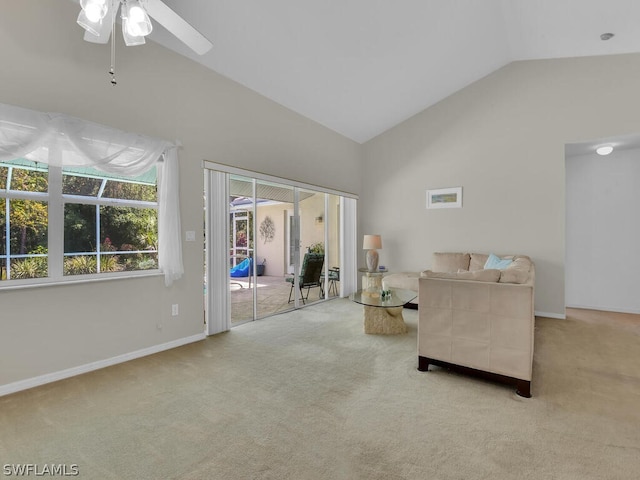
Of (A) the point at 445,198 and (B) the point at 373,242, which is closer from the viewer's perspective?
(A) the point at 445,198

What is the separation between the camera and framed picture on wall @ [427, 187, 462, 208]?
5.53m

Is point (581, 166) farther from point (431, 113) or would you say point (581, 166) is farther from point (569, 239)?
point (431, 113)

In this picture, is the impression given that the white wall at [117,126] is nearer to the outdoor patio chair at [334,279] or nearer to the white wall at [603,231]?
the outdoor patio chair at [334,279]

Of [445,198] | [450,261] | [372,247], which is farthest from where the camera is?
[372,247]

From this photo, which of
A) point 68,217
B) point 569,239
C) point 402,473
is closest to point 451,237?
point 569,239

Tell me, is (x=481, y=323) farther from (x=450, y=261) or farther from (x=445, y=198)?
(x=445, y=198)

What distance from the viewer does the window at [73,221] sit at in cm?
254

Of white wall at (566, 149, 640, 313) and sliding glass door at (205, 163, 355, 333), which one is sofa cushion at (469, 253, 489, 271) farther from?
sliding glass door at (205, 163, 355, 333)

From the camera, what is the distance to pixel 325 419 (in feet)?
6.82

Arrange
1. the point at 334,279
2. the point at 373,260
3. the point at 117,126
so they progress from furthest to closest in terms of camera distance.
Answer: the point at 334,279 → the point at 373,260 → the point at 117,126

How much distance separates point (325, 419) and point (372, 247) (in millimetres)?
→ 4046

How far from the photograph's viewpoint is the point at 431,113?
19.1 feet

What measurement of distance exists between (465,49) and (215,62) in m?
3.46

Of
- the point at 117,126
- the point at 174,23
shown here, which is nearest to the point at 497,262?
the point at 174,23
